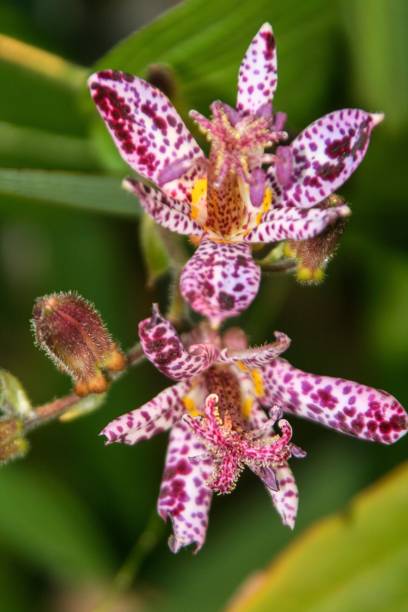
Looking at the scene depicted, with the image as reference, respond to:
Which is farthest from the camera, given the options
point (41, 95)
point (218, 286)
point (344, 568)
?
point (41, 95)

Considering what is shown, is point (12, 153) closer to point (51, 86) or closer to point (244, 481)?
point (51, 86)

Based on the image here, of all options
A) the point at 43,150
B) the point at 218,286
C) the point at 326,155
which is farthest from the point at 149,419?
the point at 43,150

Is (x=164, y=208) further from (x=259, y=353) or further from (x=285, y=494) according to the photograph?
(x=285, y=494)

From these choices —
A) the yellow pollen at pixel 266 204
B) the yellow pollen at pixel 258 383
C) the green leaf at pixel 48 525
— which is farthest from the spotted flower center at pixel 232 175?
the green leaf at pixel 48 525

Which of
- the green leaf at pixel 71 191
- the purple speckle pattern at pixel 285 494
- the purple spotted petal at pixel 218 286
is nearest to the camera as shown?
the purple spotted petal at pixel 218 286

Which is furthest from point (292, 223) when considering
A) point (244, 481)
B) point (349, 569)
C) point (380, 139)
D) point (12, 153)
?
point (244, 481)

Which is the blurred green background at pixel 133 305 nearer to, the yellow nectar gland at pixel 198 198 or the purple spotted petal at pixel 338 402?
the yellow nectar gland at pixel 198 198
